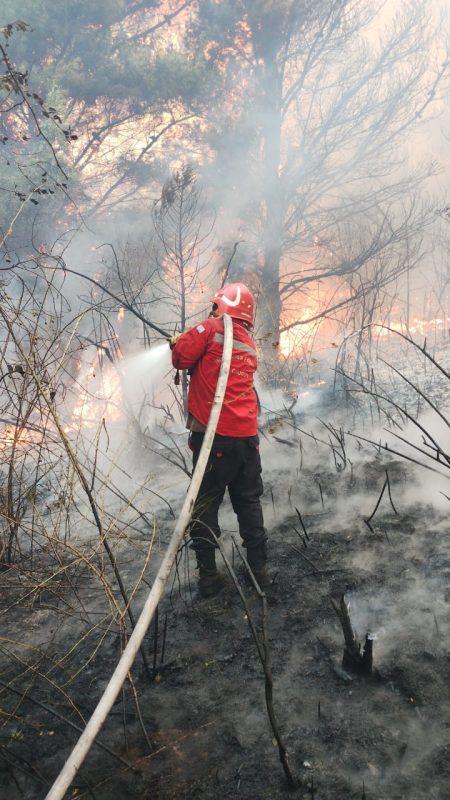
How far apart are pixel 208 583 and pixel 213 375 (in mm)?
1392

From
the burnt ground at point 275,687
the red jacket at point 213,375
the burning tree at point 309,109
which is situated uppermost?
the burning tree at point 309,109

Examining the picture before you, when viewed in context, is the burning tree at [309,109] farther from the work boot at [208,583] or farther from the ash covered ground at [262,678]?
the work boot at [208,583]

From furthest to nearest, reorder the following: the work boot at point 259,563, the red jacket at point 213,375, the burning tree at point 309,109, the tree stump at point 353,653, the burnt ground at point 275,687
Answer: the burning tree at point 309,109
the work boot at point 259,563
the red jacket at point 213,375
the tree stump at point 353,653
the burnt ground at point 275,687

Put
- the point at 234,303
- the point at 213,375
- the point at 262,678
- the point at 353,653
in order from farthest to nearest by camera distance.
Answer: the point at 234,303 < the point at 213,375 < the point at 262,678 < the point at 353,653

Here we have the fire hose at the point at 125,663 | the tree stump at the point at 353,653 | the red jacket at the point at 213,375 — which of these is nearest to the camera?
the fire hose at the point at 125,663

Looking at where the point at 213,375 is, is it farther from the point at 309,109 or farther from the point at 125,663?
the point at 309,109

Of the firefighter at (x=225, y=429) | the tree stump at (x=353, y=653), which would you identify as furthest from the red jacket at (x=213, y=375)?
the tree stump at (x=353, y=653)

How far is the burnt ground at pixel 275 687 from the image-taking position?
1950 mm

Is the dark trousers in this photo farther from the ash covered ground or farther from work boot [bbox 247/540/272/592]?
the ash covered ground

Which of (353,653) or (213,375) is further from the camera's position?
(213,375)

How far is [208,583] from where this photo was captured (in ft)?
10.6

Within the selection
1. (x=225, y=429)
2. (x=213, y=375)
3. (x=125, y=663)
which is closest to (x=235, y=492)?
(x=225, y=429)

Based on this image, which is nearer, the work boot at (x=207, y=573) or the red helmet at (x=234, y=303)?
the work boot at (x=207, y=573)

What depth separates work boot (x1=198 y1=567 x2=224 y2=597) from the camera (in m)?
3.24
